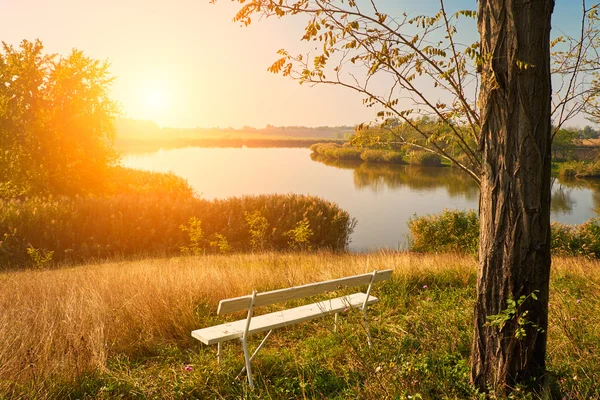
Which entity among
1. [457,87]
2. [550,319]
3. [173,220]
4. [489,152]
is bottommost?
[173,220]

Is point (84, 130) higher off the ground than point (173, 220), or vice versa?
point (84, 130)

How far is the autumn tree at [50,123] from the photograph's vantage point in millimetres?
18594

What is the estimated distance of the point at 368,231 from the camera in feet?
79.7

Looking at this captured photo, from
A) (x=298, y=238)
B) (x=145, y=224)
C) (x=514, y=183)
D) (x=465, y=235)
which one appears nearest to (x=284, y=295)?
(x=514, y=183)

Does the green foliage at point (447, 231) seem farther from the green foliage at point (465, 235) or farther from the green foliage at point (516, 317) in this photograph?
the green foliage at point (516, 317)

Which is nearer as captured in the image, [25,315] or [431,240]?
[25,315]

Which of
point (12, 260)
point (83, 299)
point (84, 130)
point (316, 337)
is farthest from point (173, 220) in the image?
point (316, 337)

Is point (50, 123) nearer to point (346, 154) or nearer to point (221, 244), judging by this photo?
point (221, 244)

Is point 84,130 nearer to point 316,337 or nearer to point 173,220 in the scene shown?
point 173,220

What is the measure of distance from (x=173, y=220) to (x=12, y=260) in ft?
15.5

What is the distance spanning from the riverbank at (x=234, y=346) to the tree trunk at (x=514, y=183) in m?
0.43

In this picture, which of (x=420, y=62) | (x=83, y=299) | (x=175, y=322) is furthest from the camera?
(x=83, y=299)

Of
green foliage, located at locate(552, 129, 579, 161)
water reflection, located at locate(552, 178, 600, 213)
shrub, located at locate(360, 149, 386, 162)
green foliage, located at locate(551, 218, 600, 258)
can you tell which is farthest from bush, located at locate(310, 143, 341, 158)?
green foliage, located at locate(551, 218, 600, 258)

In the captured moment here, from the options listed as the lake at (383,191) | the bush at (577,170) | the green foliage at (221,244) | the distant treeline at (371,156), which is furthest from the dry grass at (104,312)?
the bush at (577,170)
